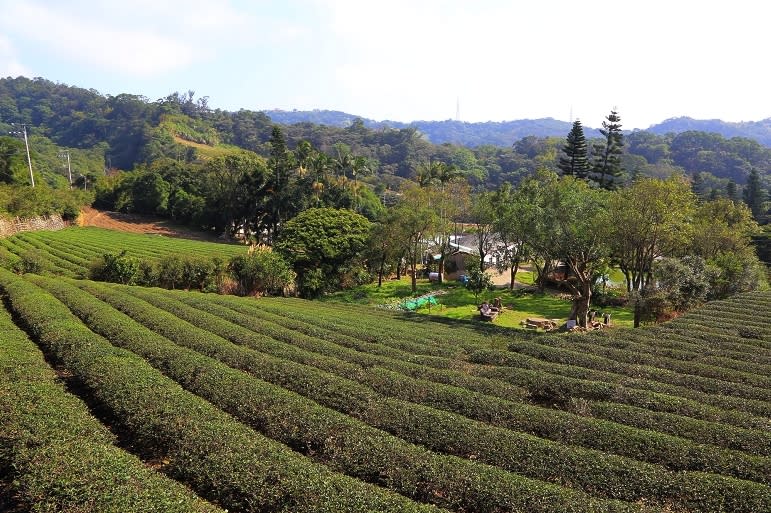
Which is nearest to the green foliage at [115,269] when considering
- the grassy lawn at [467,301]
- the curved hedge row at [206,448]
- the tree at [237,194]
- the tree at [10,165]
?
the grassy lawn at [467,301]

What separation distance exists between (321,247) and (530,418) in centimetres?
3232

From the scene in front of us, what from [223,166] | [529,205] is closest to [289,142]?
[223,166]

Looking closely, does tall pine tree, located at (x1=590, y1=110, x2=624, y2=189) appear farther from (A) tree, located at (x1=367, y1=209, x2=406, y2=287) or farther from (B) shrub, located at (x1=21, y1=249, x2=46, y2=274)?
(B) shrub, located at (x1=21, y1=249, x2=46, y2=274)

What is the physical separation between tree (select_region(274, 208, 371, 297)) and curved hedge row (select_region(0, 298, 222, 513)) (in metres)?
30.0

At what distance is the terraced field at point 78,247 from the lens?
35719mm

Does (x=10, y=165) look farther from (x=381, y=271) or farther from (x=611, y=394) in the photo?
(x=611, y=394)

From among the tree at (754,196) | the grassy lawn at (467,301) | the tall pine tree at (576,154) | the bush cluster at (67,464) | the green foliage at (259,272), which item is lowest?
the grassy lawn at (467,301)

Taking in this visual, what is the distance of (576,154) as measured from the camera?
55844 mm

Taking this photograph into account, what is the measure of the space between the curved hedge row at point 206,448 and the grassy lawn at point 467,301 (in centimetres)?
2257

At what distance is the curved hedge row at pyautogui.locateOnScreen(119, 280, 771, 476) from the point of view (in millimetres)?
10758

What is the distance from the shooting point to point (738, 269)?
32.2 meters

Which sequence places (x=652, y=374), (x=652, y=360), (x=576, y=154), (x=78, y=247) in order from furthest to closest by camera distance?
(x=576, y=154)
(x=78, y=247)
(x=652, y=360)
(x=652, y=374)

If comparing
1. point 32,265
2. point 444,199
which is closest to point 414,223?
point 444,199

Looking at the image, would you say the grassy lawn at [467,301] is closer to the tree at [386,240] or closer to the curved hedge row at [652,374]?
the tree at [386,240]
